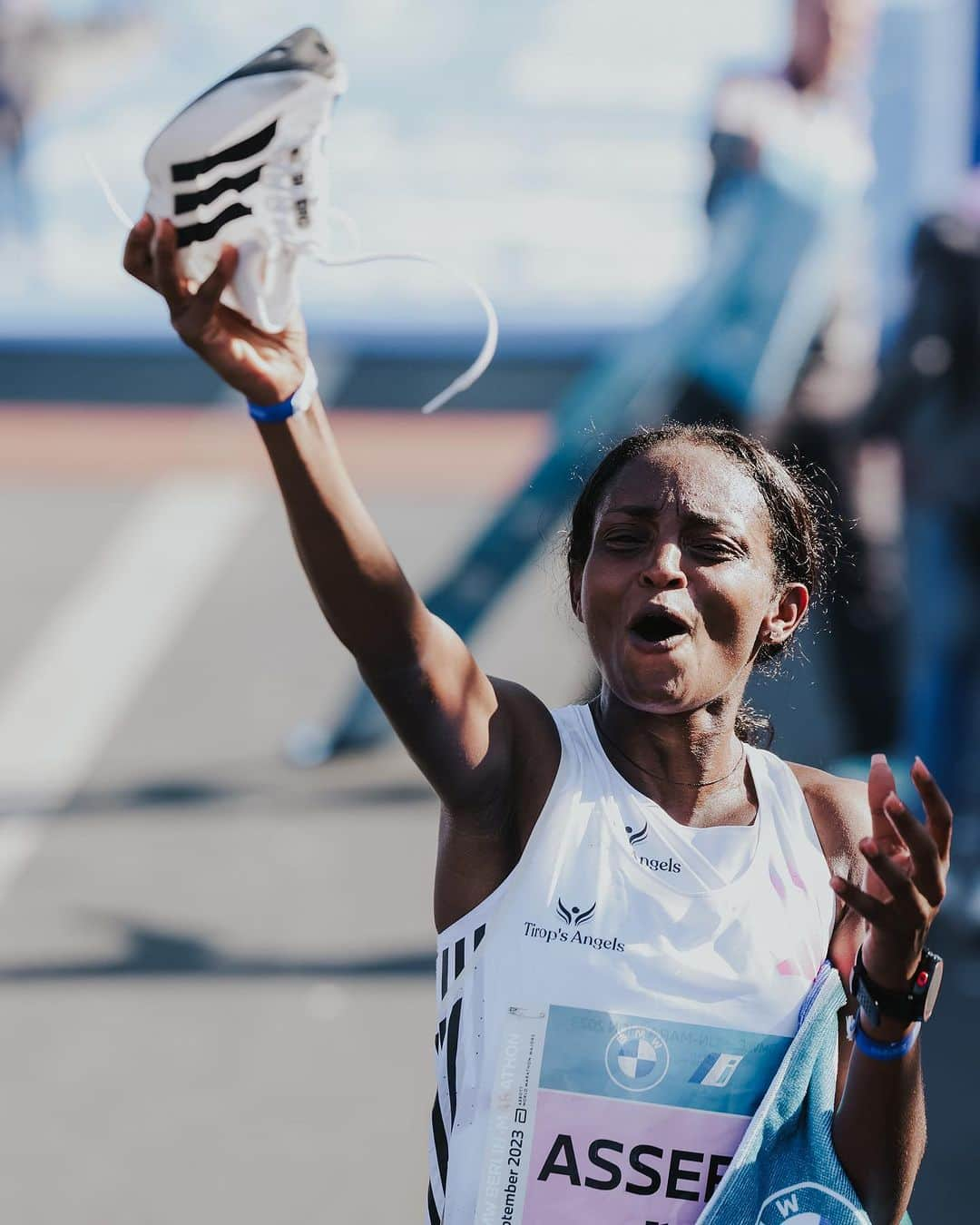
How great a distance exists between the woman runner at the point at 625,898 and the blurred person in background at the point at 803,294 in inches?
172

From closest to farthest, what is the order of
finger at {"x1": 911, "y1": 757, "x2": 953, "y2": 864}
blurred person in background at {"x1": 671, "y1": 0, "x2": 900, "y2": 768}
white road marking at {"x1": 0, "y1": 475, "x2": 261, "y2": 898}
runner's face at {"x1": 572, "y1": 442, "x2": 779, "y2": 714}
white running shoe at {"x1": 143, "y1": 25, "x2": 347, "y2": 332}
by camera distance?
white running shoe at {"x1": 143, "y1": 25, "x2": 347, "y2": 332} → finger at {"x1": 911, "y1": 757, "x2": 953, "y2": 864} → runner's face at {"x1": 572, "y1": 442, "x2": 779, "y2": 714} → blurred person in background at {"x1": 671, "y1": 0, "x2": 900, "y2": 768} → white road marking at {"x1": 0, "y1": 475, "x2": 261, "y2": 898}

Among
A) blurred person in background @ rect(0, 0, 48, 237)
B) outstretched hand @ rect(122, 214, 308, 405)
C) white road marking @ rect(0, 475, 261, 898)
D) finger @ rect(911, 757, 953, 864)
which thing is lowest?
white road marking @ rect(0, 475, 261, 898)

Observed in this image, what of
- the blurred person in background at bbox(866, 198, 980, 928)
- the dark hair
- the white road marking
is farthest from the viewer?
the white road marking

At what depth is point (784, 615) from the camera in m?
2.05

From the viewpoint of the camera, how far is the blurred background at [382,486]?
14.7 ft

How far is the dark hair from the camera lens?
1.99 metres

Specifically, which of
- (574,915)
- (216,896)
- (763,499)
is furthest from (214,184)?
(216,896)

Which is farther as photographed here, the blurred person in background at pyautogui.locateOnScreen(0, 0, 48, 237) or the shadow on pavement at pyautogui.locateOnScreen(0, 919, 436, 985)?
the blurred person in background at pyautogui.locateOnScreen(0, 0, 48, 237)

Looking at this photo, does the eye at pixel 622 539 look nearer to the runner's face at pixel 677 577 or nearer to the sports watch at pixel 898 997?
the runner's face at pixel 677 577

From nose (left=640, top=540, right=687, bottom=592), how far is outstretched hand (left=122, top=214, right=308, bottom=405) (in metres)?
0.44

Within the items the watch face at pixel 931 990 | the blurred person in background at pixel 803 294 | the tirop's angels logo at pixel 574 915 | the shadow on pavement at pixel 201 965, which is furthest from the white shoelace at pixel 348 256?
the blurred person in background at pixel 803 294

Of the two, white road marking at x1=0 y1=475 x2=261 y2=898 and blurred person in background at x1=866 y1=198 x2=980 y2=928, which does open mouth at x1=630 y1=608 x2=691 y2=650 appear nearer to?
blurred person in background at x1=866 y1=198 x2=980 y2=928

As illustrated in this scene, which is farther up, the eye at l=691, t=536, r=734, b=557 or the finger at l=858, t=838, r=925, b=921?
the eye at l=691, t=536, r=734, b=557

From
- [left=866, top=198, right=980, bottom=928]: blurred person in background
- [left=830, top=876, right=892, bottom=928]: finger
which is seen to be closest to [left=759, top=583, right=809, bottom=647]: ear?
[left=830, top=876, right=892, bottom=928]: finger
